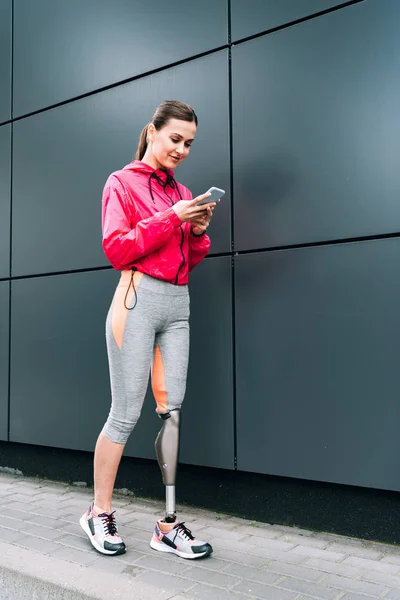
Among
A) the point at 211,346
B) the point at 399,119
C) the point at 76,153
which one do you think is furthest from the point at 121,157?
the point at 399,119

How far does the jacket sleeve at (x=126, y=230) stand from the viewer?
265cm

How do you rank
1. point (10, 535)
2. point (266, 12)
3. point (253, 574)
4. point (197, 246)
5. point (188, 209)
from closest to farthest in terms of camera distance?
point (253, 574) → point (188, 209) → point (197, 246) → point (10, 535) → point (266, 12)

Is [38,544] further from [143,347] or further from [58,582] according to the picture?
[143,347]

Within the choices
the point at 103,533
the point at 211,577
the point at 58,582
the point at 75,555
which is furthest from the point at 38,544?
the point at 211,577

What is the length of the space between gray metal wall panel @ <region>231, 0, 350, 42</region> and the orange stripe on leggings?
1.93m

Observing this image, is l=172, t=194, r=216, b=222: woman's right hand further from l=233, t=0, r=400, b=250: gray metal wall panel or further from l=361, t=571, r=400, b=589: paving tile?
l=361, t=571, r=400, b=589: paving tile

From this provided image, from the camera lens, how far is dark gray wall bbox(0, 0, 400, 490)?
9.70 ft

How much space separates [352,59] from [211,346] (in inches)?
68.3

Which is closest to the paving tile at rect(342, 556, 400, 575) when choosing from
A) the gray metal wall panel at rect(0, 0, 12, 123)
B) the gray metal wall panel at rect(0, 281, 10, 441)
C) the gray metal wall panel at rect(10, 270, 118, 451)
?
the gray metal wall panel at rect(10, 270, 118, 451)

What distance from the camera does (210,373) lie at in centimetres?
351

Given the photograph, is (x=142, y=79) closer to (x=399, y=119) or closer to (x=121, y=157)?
(x=121, y=157)

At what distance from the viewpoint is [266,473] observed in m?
3.25

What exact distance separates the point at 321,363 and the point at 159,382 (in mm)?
854

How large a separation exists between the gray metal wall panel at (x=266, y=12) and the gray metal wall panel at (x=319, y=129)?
2.4 inches
